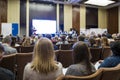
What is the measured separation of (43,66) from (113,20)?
56.7 ft

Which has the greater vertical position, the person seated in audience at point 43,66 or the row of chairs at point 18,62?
the person seated in audience at point 43,66

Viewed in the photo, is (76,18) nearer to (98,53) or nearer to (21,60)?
(98,53)

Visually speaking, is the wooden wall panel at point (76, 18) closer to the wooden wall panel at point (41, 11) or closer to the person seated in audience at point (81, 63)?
the wooden wall panel at point (41, 11)

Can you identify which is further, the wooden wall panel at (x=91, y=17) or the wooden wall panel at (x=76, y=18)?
the wooden wall panel at (x=91, y=17)

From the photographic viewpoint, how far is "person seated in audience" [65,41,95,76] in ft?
6.98

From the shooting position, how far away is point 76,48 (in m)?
2.28

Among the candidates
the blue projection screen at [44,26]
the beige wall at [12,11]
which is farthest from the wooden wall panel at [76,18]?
the beige wall at [12,11]

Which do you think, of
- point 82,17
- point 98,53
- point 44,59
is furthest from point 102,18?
point 44,59

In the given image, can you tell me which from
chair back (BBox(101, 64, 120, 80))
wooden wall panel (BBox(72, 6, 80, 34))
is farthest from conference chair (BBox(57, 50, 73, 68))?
wooden wall panel (BBox(72, 6, 80, 34))

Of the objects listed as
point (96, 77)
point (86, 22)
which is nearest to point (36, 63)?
point (96, 77)

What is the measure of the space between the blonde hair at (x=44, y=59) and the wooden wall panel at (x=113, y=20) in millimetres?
16852

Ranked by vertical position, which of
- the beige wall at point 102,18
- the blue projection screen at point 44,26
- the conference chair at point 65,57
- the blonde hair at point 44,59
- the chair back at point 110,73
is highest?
the beige wall at point 102,18

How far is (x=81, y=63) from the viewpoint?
2.22 m

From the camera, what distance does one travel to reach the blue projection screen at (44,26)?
15.2 metres
